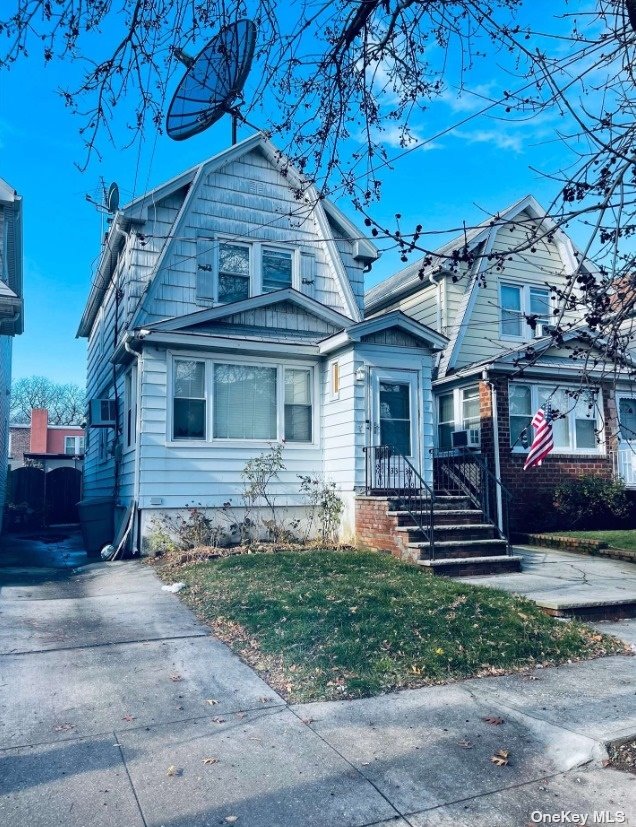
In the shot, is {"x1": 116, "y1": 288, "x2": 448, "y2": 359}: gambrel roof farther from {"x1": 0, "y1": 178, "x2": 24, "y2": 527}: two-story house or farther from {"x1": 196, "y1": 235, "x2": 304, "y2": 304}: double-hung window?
{"x1": 0, "y1": 178, "x2": 24, "y2": 527}: two-story house

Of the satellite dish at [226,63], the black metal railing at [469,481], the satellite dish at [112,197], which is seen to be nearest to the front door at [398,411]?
the black metal railing at [469,481]

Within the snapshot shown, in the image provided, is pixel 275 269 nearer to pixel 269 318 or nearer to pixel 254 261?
pixel 254 261

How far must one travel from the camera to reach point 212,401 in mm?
11383

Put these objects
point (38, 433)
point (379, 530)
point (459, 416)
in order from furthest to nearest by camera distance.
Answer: point (38, 433) → point (459, 416) → point (379, 530)

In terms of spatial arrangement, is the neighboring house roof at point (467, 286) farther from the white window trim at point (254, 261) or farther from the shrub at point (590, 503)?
the shrub at point (590, 503)

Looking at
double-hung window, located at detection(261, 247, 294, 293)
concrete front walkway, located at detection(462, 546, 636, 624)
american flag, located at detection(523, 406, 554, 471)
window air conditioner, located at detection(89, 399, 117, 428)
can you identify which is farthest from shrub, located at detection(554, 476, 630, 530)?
window air conditioner, located at detection(89, 399, 117, 428)

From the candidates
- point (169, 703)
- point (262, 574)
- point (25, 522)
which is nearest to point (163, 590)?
point (262, 574)

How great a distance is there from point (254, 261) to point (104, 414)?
444 centimetres

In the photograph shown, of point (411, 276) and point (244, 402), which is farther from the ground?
point (411, 276)

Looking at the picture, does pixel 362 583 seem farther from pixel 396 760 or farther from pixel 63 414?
pixel 63 414

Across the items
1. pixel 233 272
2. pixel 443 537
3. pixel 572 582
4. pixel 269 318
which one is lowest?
pixel 572 582

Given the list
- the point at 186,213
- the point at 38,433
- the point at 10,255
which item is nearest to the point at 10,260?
the point at 10,255

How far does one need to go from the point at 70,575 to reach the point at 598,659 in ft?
23.9

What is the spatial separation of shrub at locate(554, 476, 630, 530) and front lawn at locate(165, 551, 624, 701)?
22.1ft
